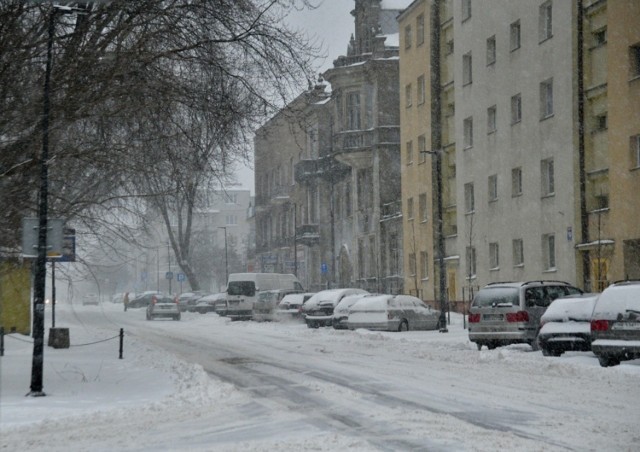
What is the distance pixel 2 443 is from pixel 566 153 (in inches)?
1237

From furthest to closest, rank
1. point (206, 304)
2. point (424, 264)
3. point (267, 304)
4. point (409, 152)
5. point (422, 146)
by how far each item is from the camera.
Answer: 1. point (206, 304)
2. point (409, 152)
3. point (422, 146)
4. point (424, 264)
5. point (267, 304)

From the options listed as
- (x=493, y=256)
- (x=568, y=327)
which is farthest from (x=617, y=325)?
(x=493, y=256)

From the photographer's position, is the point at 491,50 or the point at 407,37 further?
the point at 407,37

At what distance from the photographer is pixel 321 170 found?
7212 cm

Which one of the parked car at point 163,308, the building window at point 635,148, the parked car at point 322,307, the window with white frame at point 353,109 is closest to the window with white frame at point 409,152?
the window with white frame at point 353,109

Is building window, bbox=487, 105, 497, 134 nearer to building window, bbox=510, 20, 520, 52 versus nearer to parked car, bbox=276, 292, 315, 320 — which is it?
building window, bbox=510, 20, 520, 52

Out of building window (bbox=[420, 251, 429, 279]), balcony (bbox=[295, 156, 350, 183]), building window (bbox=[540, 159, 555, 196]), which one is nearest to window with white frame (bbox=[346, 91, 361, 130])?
balcony (bbox=[295, 156, 350, 183])

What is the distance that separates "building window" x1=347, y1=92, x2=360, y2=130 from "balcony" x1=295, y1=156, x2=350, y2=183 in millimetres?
4221

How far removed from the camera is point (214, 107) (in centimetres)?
1842

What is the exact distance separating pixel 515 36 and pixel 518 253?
8.80 m

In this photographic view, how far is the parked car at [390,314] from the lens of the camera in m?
35.8

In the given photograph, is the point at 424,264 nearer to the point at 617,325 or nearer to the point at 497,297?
the point at 497,297

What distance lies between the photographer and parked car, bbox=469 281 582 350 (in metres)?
25.8

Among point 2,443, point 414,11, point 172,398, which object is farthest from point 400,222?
point 2,443
